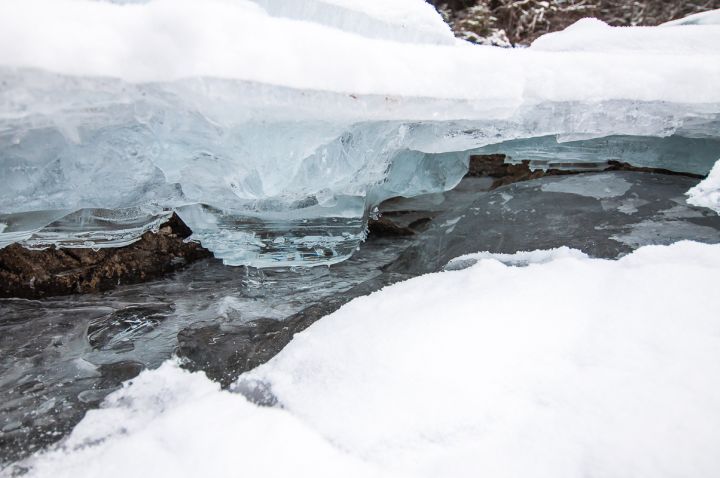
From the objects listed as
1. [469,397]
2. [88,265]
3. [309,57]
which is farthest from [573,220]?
[88,265]

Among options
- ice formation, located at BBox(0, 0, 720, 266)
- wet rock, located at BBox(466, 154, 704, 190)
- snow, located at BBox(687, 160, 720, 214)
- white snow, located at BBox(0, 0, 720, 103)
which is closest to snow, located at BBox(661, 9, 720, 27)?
ice formation, located at BBox(0, 0, 720, 266)

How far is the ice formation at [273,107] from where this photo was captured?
4.34 ft

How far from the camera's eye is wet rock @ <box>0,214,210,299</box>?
246 centimetres

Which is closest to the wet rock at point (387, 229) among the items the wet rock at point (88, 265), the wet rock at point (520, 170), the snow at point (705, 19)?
the wet rock at point (520, 170)

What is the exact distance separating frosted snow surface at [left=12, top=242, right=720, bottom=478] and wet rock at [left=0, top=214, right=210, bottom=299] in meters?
1.19

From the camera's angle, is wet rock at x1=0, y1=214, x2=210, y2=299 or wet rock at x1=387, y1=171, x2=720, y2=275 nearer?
wet rock at x1=387, y1=171, x2=720, y2=275

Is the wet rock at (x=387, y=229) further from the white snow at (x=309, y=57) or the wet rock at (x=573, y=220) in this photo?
the white snow at (x=309, y=57)

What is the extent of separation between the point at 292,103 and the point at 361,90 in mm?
223

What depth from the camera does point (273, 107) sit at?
150 centimetres

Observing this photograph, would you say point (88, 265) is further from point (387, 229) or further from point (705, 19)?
point (705, 19)

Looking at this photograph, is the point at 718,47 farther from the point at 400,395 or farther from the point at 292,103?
the point at 400,395

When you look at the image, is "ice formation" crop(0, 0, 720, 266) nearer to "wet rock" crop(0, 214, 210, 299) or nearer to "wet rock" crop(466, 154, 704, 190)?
"wet rock" crop(0, 214, 210, 299)

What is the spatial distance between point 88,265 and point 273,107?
1.66 meters

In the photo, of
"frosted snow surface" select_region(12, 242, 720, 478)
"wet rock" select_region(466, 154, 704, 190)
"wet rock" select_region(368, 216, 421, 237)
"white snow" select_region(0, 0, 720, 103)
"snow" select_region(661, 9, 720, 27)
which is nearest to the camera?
"frosted snow surface" select_region(12, 242, 720, 478)
